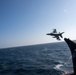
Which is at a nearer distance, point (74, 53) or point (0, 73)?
point (74, 53)

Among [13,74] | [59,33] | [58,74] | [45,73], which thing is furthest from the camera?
[13,74]

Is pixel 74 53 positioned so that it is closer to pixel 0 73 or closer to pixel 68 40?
pixel 68 40

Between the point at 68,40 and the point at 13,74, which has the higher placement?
the point at 68,40

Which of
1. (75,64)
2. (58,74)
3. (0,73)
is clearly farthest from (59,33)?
(0,73)

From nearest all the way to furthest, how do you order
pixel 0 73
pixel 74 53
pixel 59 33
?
pixel 74 53, pixel 59 33, pixel 0 73

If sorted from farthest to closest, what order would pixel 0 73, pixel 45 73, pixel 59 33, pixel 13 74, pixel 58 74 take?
pixel 0 73
pixel 13 74
pixel 45 73
pixel 58 74
pixel 59 33

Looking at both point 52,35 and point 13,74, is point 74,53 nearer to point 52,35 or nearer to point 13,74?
point 52,35

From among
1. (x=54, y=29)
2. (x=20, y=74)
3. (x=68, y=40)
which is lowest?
(x=20, y=74)

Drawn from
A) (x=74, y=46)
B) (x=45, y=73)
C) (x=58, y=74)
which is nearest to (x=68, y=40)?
(x=74, y=46)

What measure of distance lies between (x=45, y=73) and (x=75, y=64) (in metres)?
23.3

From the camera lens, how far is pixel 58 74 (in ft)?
130

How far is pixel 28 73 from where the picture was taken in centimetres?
4484

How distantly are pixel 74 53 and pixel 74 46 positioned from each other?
0.94m

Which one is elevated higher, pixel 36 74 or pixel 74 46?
pixel 74 46
